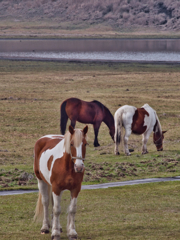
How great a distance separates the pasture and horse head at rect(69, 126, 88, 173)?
6.93ft

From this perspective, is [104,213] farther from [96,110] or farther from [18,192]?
→ [96,110]

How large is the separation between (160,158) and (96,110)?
231 inches

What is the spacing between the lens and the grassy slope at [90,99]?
19.8 m

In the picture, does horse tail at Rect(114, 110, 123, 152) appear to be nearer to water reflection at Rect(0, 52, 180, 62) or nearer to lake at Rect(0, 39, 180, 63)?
A: lake at Rect(0, 39, 180, 63)

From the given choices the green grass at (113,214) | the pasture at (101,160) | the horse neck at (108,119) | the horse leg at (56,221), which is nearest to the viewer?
the horse leg at (56,221)

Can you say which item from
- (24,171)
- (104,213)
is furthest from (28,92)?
(104,213)

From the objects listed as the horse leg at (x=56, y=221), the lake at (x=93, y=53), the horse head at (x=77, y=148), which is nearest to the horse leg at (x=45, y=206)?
the horse leg at (x=56, y=221)

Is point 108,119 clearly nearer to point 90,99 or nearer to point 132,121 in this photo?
point 132,121

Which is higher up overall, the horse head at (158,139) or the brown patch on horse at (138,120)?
the brown patch on horse at (138,120)

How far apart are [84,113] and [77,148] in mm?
17044

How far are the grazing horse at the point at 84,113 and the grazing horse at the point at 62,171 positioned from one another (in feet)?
50.6

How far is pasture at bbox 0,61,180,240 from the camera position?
35.3ft

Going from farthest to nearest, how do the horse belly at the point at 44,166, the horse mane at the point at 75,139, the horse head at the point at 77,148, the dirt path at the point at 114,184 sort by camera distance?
the dirt path at the point at 114,184 < the horse belly at the point at 44,166 < the horse mane at the point at 75,139 < the horse head at the point at 77,148

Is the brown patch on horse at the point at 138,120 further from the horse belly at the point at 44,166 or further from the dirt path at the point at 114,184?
the horse belly at the point at 44,166
